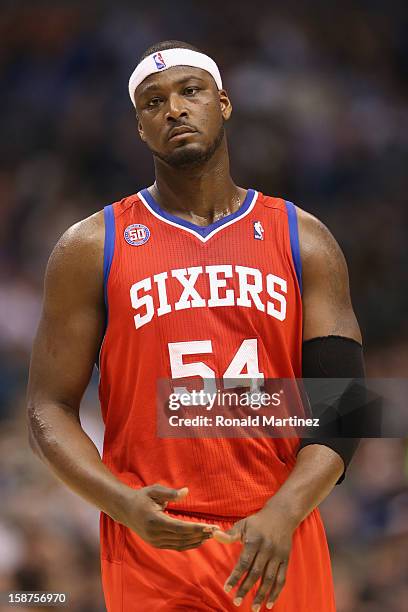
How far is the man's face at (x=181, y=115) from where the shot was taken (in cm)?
377

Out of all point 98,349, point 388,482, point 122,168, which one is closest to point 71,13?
point 122,168

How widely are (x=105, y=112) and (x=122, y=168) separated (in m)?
0.50

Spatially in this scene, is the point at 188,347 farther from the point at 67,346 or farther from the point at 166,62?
the point at 166,62

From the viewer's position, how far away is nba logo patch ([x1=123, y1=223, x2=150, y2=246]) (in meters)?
3.72

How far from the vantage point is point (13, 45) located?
8570mm

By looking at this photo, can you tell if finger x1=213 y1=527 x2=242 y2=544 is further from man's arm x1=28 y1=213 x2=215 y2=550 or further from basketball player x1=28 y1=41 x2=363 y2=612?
man's arm x1=28 y1=213 x2=215 y2=550

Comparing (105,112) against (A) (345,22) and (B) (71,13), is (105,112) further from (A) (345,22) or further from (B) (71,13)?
(A) (345,22)

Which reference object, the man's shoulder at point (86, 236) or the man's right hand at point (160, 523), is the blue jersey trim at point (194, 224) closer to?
the man's shoulder at point (86, 236)

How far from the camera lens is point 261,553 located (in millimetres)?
3223

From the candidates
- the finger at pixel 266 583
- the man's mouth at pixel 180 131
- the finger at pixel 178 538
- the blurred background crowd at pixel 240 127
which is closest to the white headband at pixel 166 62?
the man's mouth at pixel 180 131

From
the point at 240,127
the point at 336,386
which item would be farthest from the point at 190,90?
the point at 240,127

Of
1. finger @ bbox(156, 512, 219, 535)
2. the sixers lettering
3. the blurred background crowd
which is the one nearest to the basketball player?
the sixers lettering

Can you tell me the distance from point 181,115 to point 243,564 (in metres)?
1.51

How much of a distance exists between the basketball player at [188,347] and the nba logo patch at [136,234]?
1 cm
